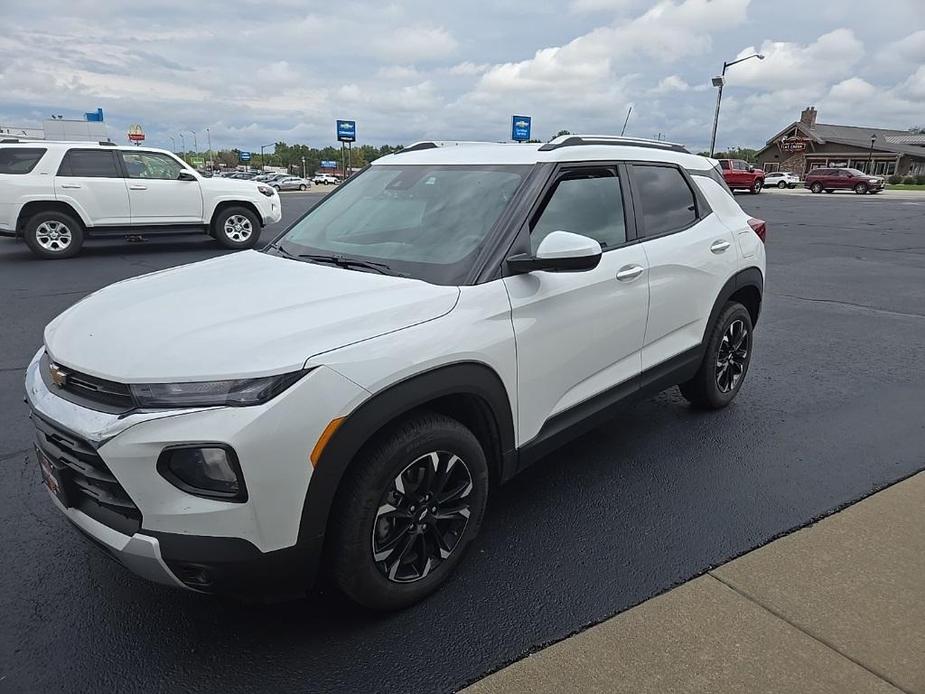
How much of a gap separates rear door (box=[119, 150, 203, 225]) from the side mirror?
10.4m

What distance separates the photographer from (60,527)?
3041 millimetres

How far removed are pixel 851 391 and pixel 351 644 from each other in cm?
439

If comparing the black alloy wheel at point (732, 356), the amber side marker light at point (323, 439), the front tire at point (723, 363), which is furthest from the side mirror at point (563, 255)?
the black alloy wheel at point (732, 356)

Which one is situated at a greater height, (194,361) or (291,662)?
(194,361)

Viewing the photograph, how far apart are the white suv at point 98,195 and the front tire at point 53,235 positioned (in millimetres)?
14

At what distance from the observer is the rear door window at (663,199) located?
3.63 m

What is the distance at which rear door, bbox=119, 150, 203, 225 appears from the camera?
1094cm

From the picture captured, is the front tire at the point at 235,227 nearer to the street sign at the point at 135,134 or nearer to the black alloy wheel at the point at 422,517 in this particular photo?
the black alloy wheel at the point at 422,517

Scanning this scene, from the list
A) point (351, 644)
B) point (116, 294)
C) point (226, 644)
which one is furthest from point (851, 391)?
point (116, 294)

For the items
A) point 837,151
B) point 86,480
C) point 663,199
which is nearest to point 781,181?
point 837,151

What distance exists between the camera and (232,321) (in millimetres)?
2230

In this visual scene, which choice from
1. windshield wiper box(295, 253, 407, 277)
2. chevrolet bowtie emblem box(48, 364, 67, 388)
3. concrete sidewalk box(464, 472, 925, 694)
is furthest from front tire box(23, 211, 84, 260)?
concrete sidewalk box(464, 472, 925, 694)

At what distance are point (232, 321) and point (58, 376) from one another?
64 cm

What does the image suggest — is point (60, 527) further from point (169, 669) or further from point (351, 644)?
point (351, 644)
